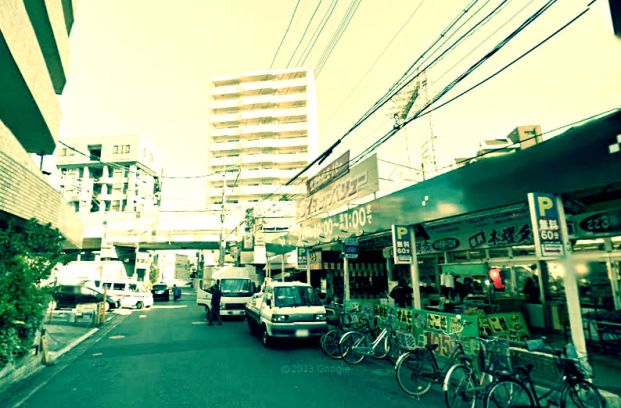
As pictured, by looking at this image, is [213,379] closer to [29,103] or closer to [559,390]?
[559,390]

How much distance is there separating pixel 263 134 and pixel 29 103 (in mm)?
69068

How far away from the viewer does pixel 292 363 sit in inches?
368

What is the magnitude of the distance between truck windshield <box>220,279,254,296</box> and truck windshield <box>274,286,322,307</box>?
7.80 meters

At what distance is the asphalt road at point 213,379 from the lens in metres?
6.58

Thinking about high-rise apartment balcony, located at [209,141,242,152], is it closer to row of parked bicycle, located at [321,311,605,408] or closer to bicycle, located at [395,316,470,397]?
row of parked bicycle, located at [321,311,605,408]

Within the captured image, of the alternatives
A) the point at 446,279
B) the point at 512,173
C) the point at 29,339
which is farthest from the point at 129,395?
the point at 446,279

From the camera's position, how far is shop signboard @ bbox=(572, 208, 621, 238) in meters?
7.97

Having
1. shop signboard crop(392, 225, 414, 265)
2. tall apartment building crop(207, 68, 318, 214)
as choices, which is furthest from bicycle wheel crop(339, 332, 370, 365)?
tall apartment building crop(207, 68, 318, 214)

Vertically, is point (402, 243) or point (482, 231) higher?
point (482, 231)

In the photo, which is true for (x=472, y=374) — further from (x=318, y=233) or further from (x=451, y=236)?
(x=318, y=233)

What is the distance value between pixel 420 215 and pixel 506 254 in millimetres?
5325

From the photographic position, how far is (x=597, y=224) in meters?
8.37

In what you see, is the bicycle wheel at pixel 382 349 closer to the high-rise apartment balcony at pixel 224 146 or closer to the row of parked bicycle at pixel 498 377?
the row of parked bicycle at pixel 498 377

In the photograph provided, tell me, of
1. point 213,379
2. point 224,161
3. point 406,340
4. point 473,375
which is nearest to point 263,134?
point 224,161
